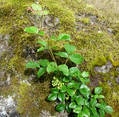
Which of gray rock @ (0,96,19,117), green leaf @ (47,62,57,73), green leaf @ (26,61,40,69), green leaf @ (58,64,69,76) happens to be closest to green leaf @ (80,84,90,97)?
green leaf @ (58,64,69,76)

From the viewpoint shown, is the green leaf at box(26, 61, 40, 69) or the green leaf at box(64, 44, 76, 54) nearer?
the green leaf at box(26, 61, 40, 69)

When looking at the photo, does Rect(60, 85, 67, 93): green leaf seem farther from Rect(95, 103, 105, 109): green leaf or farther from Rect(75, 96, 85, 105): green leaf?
Rect(95, 103, 105, 109): green leaf

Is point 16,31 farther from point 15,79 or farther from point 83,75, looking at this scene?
point 83,75

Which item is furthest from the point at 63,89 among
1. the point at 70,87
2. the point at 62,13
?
the point at 62,13

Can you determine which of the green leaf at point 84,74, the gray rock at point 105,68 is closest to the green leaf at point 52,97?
the green leaf at point 84,74

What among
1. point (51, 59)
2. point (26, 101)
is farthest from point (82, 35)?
point (26, 101)

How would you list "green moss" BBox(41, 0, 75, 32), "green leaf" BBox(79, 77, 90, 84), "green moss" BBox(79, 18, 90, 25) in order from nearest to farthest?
"green leaf" BBox(79, 77, 90, 84)
"green moss" BBox(41, 0, 75, 32)
"green moss" BBox(79, 18, 90, 25)
